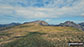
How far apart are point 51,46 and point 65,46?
4.55 m

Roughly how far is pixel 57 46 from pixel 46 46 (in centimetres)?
366

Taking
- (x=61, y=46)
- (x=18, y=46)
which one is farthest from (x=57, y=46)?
(x=18, y=46)

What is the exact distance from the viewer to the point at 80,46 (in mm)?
23188

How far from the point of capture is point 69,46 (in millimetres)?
23906

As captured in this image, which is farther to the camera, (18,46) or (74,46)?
(18,46)

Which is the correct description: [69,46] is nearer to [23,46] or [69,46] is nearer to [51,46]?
[51,46]

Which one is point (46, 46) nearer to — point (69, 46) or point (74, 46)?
point (69, 46)

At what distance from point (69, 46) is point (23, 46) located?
15.4 meters

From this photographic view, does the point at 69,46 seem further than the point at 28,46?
No

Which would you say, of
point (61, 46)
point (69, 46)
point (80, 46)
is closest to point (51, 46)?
point (61, 46)

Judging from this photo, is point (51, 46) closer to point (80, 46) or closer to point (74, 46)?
point (74, 46)

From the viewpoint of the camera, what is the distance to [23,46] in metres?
25.8

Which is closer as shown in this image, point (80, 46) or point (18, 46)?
point (80, 46)

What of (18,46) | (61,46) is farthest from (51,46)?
(18,46)
